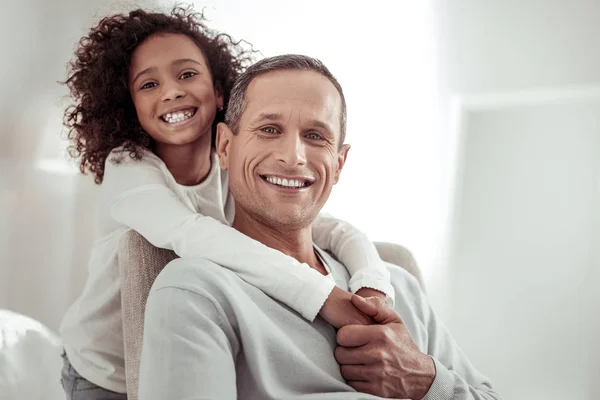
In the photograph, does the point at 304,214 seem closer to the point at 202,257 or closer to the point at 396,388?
the point at 202,257

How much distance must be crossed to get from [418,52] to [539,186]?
917 mm

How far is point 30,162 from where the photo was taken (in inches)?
65.8

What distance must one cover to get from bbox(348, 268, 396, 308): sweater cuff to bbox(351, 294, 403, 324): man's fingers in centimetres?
6

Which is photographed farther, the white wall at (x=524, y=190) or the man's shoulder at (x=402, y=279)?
the white wall at (x=524, y=190)

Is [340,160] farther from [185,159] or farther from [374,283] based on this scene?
[185,159]

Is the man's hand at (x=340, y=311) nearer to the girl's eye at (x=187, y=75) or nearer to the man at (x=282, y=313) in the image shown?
the man at (x=282, y=313)

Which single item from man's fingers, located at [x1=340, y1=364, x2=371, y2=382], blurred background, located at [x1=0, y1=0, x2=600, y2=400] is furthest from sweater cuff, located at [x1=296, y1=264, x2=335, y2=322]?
blurred background, located at [x1=0, y1=0, x2=600, y2=400]

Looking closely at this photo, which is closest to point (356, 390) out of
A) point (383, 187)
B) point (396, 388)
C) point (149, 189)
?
point (396, 388)

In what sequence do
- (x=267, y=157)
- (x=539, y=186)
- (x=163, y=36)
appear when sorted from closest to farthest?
1. (x=267, y=157)
2. (x=163, y=36)
3. (x=539, y=186)

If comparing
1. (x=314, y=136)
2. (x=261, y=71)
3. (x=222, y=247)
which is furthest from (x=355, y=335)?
(x=261, y=71)

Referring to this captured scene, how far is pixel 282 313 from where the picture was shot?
4.00 ft

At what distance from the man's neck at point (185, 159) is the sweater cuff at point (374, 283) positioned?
0.45m

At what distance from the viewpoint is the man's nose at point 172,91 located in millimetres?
1492

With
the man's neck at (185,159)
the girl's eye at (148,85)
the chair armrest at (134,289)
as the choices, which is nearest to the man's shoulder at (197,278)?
the chair armrest at (134,289)
